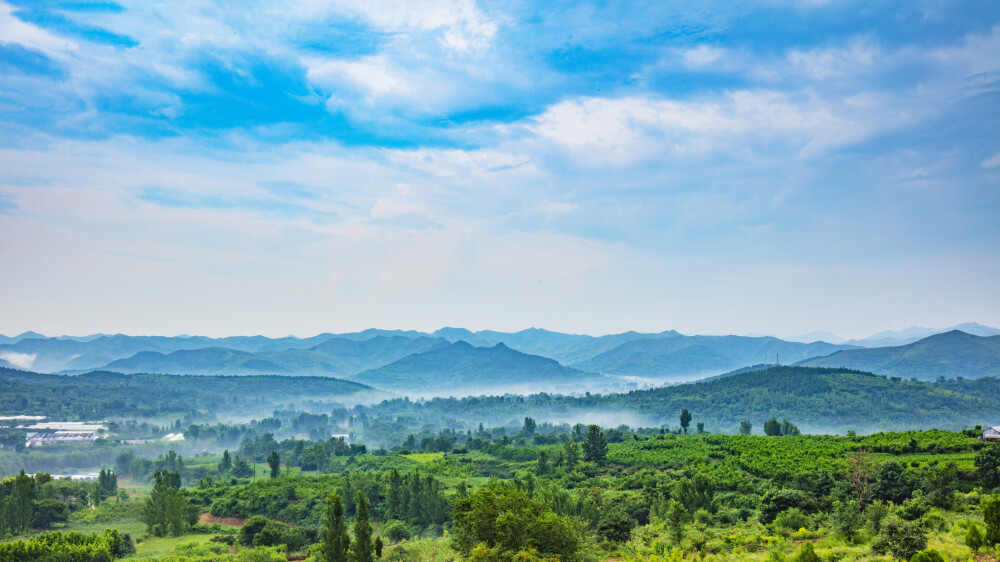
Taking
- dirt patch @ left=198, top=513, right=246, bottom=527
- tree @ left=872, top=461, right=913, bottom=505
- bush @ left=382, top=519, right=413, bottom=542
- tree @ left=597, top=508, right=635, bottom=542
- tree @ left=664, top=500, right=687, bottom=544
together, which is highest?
tree @ left=872, top=461, right=913, bottom=505

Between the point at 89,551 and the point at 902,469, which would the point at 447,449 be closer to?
the point at 89,551

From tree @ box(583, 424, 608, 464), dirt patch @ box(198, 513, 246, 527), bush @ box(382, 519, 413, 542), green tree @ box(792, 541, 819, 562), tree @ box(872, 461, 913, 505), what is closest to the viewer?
green tree @ box(792, 541, 819, 562)

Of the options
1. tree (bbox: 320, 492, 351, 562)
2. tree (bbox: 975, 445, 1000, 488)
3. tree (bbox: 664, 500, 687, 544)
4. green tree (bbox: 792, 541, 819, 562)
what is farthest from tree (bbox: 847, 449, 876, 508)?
tree (bbox: 320, 492, 351, 562)

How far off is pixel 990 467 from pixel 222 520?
268 feet

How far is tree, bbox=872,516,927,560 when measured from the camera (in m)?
24.8

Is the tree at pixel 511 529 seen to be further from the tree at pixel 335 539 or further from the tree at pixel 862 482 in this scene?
the tree at pixel 862 482

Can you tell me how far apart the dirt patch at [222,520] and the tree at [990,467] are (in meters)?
77.5

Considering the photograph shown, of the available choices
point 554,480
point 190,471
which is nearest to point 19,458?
point 190,471

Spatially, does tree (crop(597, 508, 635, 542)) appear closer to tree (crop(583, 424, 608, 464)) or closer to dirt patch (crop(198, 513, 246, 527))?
tree (crop(583, 424, 608, 464))

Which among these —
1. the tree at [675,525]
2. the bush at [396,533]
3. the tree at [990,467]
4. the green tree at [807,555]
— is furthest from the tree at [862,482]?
the bush at [396,533]

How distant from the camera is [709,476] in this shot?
6356 centimetres

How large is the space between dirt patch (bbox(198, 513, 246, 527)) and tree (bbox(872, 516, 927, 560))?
72.7 meters

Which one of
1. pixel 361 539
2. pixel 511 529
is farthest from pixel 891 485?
pixel 361 539

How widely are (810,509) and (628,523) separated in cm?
1275
